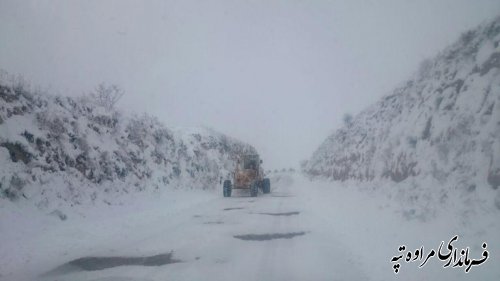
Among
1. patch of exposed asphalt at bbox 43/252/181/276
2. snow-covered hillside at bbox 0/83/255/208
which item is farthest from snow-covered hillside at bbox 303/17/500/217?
snow-covered hillside at bbox 0/83/255/208

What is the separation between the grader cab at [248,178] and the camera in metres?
29.5

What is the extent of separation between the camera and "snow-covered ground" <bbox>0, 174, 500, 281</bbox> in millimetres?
7453

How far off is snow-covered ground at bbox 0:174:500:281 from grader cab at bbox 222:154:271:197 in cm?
1320

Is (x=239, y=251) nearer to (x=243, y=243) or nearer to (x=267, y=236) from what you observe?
(x=243, y=243)

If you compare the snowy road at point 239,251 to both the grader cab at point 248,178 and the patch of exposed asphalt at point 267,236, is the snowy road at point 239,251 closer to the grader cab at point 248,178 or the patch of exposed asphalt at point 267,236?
the patch of exposed asphalt at point 267,236

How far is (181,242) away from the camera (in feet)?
34.9

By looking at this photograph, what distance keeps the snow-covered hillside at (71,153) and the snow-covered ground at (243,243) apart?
108 centimetres

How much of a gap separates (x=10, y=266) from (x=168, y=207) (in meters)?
12.1

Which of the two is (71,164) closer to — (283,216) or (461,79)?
(283,216)

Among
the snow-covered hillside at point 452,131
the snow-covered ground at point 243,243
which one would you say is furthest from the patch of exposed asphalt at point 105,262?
the snow-covered hillside at point 452,131

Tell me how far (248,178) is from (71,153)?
15.6m

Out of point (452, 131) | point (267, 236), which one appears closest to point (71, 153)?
point (267, 236)

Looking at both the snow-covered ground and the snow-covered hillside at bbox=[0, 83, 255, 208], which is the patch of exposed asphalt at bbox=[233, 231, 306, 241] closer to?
the snow-covered ground

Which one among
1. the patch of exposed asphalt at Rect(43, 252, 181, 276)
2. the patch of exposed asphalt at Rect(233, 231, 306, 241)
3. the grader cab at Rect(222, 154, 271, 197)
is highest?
the grader cab at Rect(222, 154, 271, 197)
